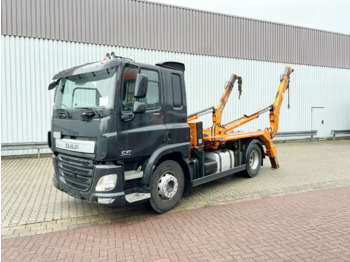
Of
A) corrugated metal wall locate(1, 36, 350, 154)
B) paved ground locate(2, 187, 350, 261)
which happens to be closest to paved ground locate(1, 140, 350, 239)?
paved ground locate(2, 187, 350, 261)

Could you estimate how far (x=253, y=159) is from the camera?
7953mm

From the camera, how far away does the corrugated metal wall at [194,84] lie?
1102 centimetres

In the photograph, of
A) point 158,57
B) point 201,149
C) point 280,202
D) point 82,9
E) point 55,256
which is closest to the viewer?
point 55,256

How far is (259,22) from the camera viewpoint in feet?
50.8

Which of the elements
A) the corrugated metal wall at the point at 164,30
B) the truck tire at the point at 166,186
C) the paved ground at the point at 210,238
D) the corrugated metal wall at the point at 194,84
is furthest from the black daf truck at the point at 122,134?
the corrugated metal wall at the point at 164,30

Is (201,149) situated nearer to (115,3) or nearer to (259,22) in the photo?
(115,3)

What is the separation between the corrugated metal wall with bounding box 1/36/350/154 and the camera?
36.2ft

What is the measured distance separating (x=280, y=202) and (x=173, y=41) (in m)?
10.1

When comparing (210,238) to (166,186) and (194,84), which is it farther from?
(194,84)

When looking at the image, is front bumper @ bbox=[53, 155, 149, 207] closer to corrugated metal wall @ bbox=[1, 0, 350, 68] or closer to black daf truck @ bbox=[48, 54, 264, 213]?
black daf truck @ bbox=[48, 54, 264, 213]

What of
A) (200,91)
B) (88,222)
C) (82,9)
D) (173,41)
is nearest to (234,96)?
(200,91)

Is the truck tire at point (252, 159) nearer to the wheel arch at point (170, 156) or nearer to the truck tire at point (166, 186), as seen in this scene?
the wheel arch at point (170, 156)

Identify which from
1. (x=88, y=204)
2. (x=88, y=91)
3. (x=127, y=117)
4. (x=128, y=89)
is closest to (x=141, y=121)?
(x=127, y=117)

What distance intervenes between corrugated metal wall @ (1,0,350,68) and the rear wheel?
24.7ft
